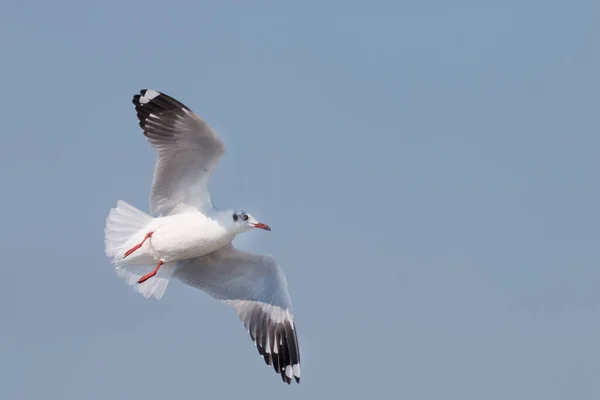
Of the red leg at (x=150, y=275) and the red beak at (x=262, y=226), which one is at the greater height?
the red beak at (x=262, y=226)

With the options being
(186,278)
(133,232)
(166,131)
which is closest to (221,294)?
(186,278)

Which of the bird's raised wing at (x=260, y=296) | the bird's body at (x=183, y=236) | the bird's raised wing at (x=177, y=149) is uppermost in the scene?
the bird's raised wing at (x=177, y=149)

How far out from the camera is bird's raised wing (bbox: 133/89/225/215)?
32.2ft

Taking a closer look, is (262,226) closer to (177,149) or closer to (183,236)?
(183,236)

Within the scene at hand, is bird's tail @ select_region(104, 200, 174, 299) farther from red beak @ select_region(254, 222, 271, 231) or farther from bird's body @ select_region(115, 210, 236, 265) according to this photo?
red beak @ select_region(254, 222, 271, 231)

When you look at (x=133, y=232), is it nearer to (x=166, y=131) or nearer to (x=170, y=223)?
(x=170, y=223)

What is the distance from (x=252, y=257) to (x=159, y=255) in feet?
2.82

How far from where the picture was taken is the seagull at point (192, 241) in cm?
993

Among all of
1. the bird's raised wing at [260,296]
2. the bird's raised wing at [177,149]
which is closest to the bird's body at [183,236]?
the bird's raised wing at [177,149]

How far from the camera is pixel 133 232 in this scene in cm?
1031

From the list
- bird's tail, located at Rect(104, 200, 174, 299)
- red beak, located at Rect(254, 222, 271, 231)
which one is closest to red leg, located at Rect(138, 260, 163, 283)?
bird's tail, located at Rect(104, 200, 174, 299)

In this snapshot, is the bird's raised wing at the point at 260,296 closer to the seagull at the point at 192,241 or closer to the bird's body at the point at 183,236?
the seagull at the point at 192,241

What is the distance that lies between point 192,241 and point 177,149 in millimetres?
820

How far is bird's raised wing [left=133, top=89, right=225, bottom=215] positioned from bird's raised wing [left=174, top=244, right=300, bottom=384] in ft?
2.30
